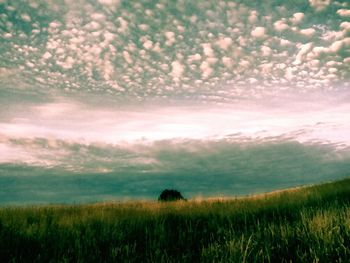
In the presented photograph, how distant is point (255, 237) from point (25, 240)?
3282 millimetres

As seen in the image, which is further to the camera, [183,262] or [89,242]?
[89,242]

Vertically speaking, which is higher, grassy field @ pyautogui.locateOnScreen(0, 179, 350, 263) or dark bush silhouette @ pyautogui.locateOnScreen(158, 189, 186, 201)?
dark bush silhouette @ pyautogui.locateOnScreen(158, 189, 186, 201)

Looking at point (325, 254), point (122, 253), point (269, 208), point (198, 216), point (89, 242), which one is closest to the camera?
point (325, 254)

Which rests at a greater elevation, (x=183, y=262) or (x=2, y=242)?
(x=2, y=242)

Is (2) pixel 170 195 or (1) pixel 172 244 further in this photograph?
(2) pixel 170 195

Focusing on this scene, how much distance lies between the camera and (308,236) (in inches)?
172

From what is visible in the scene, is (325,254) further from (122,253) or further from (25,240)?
(25,240)

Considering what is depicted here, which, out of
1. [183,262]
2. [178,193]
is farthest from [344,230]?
[178,193]

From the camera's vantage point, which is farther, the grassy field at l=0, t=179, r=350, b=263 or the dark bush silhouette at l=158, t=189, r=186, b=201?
the dark bush silhouette at l=158, t=189, r=186, b=201

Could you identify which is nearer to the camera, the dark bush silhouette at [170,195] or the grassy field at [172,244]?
the grassy field at [172,244]

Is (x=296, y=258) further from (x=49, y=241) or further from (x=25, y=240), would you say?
(x=25, y=240)

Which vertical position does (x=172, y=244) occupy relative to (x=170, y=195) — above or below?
below

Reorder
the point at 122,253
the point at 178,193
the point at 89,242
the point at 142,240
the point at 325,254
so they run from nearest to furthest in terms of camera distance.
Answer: the point at 325,254
the point at 122,253
the point at 89,242
the point at 142,240
the point at 178,193

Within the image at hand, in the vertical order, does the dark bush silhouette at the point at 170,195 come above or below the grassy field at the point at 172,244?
above
